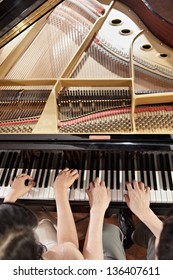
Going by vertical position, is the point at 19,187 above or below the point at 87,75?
below

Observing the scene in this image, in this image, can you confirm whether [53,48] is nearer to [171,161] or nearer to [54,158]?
[54,158]

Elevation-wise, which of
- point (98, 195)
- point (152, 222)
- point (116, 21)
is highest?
point (116, 21)

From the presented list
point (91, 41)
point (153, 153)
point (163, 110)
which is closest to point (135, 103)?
point (163, 110)

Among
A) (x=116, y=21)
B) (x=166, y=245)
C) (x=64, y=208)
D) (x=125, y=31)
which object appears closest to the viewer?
(x=166, y=245)

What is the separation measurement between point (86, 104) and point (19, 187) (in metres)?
0.91

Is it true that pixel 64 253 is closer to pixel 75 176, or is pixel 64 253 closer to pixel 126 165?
pixel 75 176

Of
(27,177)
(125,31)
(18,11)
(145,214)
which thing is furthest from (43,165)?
(125,31)

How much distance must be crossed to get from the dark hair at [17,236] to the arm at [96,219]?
445 millimetres

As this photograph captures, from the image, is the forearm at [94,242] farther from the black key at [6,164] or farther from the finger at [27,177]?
the black key at [6,164]

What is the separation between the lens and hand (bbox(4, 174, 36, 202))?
9.05ft

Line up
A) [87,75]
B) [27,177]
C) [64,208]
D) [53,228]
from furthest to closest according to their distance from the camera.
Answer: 1. [87,75]
2. [53,228]
3. [27,177]
4. [64,208]

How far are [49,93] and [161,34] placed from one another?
1270 mm

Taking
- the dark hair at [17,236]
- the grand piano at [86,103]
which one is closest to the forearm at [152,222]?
the grand piano at [86,103]

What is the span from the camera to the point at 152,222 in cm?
254
